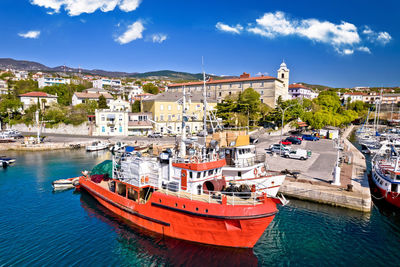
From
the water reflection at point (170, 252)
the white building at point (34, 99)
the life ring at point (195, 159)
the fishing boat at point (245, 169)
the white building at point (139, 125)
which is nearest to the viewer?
the water reflection at point (170, 252)

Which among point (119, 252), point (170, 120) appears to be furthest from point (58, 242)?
point (170, 120)

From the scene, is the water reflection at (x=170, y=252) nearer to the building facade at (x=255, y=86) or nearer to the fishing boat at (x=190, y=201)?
the fishing boat at (x=190, y=201)

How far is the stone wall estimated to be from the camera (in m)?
54.3

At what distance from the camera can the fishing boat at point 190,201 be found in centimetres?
1248

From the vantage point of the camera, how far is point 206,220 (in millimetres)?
12766

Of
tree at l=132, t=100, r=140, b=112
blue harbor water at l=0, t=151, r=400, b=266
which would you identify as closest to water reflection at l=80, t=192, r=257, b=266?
blue harbor water at l=0, t=151, r=400, b=266

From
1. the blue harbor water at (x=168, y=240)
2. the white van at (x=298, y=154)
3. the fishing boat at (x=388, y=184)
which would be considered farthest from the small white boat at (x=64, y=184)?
the fishing boat at (x=388, y=184)

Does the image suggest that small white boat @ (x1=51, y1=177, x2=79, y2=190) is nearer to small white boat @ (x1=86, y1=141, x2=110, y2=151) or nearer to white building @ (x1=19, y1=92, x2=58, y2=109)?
small white boat @ (x1=86, y1=141, x2=110, y2=151)

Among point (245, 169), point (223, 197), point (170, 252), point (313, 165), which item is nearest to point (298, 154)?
point (313, 165)

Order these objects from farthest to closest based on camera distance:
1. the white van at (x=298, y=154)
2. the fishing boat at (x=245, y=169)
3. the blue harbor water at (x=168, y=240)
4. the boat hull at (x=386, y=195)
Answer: the white van at (x=298, y=154) < the boat hull at (x=386, y=195) < the fishing boat at (x=245, y=169) < the blue harbor water at (x=168, y=240)

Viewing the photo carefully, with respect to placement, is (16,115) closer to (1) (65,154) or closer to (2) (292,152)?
(1) (65,154)

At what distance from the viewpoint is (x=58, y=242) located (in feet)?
45.2

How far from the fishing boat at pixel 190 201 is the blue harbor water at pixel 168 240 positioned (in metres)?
0.78

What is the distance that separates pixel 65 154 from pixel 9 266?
97.5 feet
